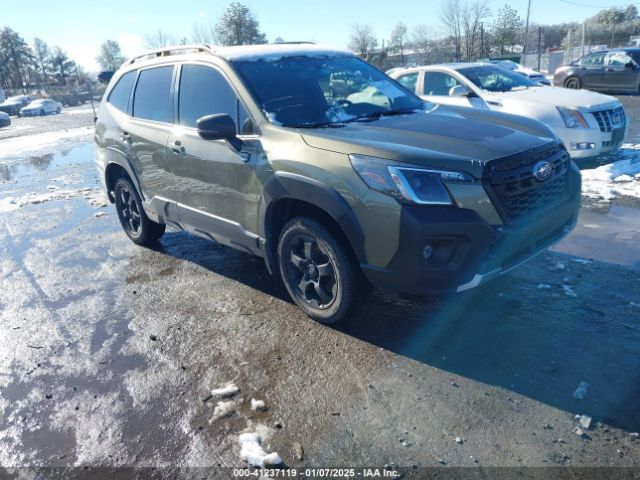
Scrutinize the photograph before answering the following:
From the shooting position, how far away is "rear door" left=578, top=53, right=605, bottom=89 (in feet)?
56.7

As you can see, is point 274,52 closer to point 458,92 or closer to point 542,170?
point 542,170

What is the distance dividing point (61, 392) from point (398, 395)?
2.14 m

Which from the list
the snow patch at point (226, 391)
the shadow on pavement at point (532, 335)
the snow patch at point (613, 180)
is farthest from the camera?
the snow patch at point (613, 180)

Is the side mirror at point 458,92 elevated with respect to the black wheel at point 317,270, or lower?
elevated

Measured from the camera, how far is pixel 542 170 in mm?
3238

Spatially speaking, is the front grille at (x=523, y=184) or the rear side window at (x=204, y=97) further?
the rear side window at (x=204, y=97)

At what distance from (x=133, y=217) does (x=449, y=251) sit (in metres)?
4.06

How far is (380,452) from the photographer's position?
2.51 meters

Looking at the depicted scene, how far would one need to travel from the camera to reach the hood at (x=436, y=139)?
300cm

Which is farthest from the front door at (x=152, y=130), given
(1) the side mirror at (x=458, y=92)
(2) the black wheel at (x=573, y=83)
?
(2) the black wheel at (x=573, y=83)

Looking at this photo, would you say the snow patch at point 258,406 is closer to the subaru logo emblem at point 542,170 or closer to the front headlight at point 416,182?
the front headlight at point 416,182

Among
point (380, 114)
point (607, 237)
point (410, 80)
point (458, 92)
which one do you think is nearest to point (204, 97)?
point (380, 114)

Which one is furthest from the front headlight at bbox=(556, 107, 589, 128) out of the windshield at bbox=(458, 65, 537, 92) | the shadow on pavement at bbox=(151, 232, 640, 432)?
the shadow on pavement at bbox=(151, 232, 640, 432)

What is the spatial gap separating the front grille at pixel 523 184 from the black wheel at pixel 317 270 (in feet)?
3.29
